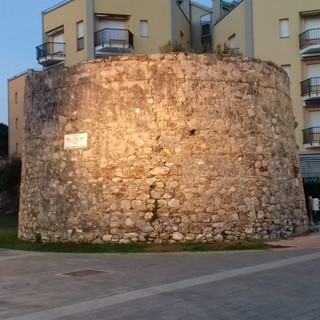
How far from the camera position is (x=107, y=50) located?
A: 1690 inches

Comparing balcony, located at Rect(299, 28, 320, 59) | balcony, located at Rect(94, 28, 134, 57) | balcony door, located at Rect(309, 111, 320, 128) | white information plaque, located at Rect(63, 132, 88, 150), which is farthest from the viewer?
balcony, located at Rect(94, 28, 134, 57)

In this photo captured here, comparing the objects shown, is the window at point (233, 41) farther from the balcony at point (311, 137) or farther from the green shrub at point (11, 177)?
the green shrub at point (11, 177)

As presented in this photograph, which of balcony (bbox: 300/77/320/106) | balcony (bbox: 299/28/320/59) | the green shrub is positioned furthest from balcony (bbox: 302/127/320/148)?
the green shrub

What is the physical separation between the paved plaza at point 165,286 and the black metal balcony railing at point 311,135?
80.7 ft

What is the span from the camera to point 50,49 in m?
45.8

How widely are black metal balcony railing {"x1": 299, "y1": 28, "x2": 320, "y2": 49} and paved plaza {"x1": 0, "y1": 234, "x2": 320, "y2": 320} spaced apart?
27017mm

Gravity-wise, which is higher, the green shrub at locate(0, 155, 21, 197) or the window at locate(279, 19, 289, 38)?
the window at locate(279, 19, 289, 38)

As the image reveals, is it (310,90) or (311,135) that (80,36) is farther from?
(311,135)

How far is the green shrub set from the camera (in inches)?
1658

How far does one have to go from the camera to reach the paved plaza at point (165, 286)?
7.35m

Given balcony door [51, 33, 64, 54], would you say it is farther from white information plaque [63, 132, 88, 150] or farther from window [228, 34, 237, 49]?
white information plaque [63, 132, 88, 150]

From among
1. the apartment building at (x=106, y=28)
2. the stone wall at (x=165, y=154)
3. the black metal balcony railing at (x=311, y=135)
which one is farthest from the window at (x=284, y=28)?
the stone wall at (x=165, y=154)

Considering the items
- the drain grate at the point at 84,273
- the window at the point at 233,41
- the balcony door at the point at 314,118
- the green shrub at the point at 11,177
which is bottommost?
the drain grate at the point at 84,273

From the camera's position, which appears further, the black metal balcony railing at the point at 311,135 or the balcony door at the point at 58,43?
the balcony door at the point at 58,43
